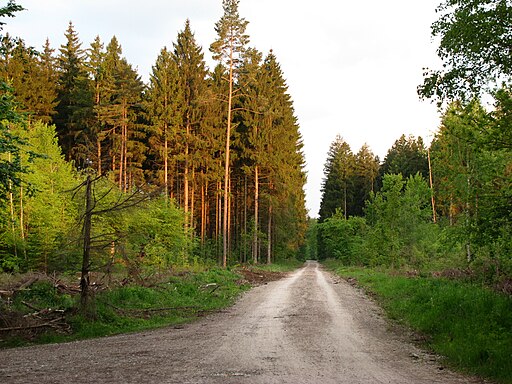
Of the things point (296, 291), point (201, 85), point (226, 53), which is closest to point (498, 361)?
point (296, 291)

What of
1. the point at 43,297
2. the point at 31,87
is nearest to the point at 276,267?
the point at 31,87

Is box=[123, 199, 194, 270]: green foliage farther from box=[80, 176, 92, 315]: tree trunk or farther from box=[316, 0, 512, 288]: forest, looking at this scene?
box=[316, 0, 512, 288]: forest

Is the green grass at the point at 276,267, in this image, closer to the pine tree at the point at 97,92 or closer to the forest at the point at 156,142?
the forest at the point at 156,142

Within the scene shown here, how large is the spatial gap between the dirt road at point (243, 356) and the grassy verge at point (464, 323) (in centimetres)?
59

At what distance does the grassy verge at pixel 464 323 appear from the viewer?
284 inches

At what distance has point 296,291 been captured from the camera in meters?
20.0

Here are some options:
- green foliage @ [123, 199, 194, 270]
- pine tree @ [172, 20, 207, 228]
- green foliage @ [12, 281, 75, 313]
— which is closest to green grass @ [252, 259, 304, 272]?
pine tree @ [172, 20, 207, 228]

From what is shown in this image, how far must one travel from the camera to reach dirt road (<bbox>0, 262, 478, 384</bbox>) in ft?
21.2

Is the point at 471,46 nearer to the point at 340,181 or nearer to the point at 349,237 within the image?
the point at 349,237

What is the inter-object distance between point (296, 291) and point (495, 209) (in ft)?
39.2

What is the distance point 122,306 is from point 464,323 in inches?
392

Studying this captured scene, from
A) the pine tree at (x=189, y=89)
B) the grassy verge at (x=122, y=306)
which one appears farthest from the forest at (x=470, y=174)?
the pine tree at (x=189, y=89)

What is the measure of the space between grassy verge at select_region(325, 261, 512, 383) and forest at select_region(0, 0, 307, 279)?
857 centimetres

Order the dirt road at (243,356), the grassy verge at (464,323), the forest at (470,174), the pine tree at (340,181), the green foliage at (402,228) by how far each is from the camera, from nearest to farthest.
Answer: the dirt road at (243,356), the grassy verge at (464,323), the forest at (470,174), the green foliage at (402,228), the pine tree at (340,181)
